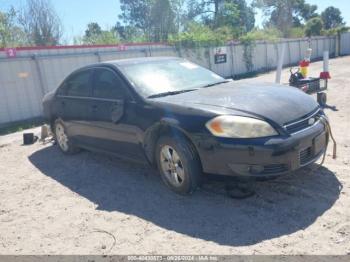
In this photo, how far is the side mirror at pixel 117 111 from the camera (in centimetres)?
471

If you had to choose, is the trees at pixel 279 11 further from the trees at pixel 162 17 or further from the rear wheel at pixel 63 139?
the rear wheel at pixel 63 139

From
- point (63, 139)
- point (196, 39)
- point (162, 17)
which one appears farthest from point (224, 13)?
point (63, 139)

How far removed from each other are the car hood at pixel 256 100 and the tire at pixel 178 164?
46 centimetres

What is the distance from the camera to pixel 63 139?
21.3 feet

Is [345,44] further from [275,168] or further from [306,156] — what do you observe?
[275,168]

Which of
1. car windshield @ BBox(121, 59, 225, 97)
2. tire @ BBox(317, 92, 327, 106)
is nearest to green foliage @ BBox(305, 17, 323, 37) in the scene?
tire @ BBox(317, 92, 327, 106)

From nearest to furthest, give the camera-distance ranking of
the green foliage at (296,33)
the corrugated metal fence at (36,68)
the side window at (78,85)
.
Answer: the side window at (78,85) → the corrugated metal fence at (36,68) → the green foliage at (296,33)

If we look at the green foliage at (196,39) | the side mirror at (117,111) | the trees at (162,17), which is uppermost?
the trees at (162,17)

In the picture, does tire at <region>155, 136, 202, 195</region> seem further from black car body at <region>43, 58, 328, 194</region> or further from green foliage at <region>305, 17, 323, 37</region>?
green foliage at <region>305, 17, 323, 37</region>

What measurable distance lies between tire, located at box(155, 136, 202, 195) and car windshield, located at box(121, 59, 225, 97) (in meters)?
0.76

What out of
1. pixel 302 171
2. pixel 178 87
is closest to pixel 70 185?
pixel 178 87

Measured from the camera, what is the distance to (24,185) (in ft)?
17.4

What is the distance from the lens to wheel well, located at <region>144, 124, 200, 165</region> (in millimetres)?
3998

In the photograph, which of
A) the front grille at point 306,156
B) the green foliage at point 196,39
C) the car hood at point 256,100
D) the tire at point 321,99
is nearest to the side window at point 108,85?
the car hood at point 256,100
